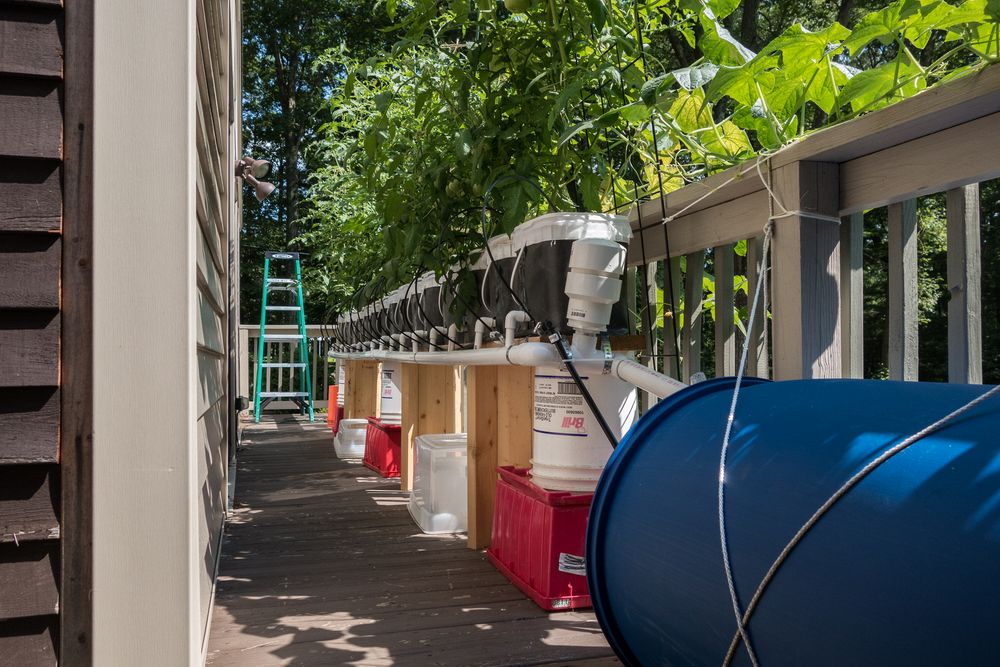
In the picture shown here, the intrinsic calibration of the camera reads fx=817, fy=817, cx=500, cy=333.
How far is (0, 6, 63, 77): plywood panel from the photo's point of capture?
131 cm

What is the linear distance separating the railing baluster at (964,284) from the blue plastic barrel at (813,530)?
35cm

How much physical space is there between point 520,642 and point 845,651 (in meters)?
1.07

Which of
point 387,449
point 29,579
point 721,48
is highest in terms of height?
point 721,48

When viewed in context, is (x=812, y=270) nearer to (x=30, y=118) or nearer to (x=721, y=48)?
(x=721, y=48)

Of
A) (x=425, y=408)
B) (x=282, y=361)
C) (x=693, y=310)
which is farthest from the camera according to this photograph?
(x=282, y=361)

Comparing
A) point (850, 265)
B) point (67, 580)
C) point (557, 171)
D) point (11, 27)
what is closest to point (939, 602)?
point (850, 265)

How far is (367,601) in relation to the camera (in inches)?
81.3

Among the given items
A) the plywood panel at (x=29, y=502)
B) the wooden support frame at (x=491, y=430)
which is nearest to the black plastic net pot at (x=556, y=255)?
the wooden support frame at (x=491, y=430)

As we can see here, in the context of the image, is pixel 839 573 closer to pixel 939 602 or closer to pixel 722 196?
pixel 939 602

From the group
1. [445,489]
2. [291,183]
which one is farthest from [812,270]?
[291,183]

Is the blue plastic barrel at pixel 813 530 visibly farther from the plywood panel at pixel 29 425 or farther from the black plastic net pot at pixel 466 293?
the black plastic net pot at pixel 466 293

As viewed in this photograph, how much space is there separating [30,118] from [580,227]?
43.8 inches

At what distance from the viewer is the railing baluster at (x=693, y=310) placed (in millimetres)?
2076

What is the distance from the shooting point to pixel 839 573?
80 centimetres
